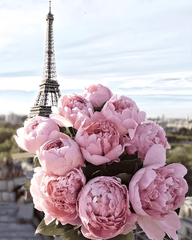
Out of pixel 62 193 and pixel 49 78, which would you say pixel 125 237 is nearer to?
pixel 62 193

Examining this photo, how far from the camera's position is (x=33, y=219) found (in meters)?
2.66

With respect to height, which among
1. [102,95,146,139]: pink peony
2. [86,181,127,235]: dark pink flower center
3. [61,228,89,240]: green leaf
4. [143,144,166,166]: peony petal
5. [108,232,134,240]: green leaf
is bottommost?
[61,228,89,240]: green leaf

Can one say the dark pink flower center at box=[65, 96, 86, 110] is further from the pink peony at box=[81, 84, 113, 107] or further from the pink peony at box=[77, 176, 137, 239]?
Result: the pink peony at box=[77, 176, 137, 239]

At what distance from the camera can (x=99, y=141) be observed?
443 mm

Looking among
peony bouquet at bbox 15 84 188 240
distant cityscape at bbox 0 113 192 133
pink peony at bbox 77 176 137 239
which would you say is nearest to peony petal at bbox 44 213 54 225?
peony bouquet at bbox 15 84 188 240

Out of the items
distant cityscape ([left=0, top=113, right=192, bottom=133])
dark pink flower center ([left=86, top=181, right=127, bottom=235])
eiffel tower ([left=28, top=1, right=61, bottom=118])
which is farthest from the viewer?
eiffel tower ([left=28, top=1, right=61, bottom=118])

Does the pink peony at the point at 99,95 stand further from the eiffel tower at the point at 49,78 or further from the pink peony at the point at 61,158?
the eiffel tower at the point at 49,78

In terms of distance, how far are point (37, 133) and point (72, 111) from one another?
3.6 inches

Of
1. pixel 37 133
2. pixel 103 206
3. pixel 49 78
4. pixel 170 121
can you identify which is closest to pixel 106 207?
pixel 103 206

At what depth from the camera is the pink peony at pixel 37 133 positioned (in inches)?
19.4

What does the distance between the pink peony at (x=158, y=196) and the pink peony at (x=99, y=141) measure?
0.07m

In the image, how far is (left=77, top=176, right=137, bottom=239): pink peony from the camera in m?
0.40

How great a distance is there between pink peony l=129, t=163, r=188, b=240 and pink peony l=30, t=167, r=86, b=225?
0.10 metres

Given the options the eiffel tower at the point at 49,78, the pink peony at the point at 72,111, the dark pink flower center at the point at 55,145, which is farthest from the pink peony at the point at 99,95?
the eiffel tower at the point at 49,78
